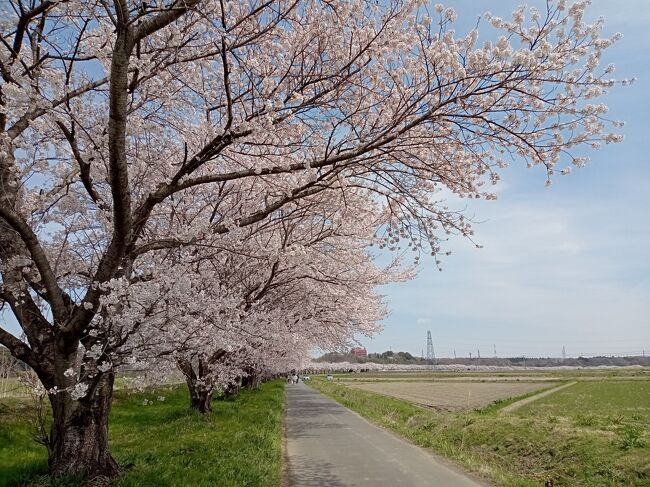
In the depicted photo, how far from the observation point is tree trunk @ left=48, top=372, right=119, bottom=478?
709cm

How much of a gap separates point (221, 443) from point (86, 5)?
367 inches

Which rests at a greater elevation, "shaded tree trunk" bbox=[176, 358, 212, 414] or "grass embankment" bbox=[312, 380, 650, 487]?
"shaded tree trunk" bbox=[176, 358, 212, 414]

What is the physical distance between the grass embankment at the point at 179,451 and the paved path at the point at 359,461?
0.50m

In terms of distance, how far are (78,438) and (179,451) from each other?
3925 millimetres

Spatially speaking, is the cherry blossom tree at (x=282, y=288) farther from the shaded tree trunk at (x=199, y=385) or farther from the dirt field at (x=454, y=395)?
the dirt field at (x=454, y=395)

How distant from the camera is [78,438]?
23.5 feet

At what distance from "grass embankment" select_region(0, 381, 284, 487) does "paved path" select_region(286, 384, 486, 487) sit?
50cm

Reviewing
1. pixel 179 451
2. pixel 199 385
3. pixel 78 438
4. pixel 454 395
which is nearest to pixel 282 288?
pixel 199 385

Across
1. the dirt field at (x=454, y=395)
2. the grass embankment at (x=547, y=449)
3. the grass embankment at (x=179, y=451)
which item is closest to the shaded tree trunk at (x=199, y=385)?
the grass embankment at (x=179, y=451)

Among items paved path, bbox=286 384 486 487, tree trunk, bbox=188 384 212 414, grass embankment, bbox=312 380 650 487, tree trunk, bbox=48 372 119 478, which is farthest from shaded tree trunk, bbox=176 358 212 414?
tree trunk, bbox=48 372 119 478

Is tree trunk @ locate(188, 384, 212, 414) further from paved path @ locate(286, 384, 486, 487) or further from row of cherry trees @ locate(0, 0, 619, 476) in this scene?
row of cherry trees @ locate(0, 0, 619, 476)

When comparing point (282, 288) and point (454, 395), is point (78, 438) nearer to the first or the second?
point (282, 288)

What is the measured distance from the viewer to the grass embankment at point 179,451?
783cm

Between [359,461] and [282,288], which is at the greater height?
[282,288]
